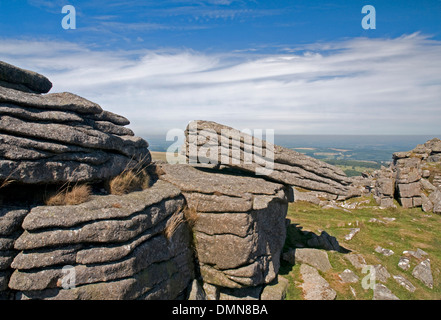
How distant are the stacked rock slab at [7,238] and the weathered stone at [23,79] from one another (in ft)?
19.6

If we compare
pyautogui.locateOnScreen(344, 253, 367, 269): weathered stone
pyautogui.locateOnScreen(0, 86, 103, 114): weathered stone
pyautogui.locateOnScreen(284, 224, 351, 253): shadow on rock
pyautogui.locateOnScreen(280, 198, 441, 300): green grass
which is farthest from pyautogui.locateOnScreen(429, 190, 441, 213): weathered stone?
pyautogui.locateOnScreen(0, 86, 103, 114): weathered stone

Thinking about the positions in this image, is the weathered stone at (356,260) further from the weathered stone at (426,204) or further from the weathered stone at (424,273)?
the weathered stone at (426,204)

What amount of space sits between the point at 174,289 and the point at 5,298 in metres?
6.13

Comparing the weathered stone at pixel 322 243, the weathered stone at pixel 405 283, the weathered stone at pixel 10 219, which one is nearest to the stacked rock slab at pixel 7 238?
the weathered stone at pixel 10 219

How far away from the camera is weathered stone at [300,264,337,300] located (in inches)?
577

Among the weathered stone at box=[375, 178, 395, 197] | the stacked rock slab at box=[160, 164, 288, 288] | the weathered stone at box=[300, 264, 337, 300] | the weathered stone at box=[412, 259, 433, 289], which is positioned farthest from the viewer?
the weathered stone at box=[375, 178, 395, 197]

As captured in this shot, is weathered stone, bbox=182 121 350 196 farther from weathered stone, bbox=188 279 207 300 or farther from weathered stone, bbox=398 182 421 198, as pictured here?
weathered stone, bbox=398 182 421 198

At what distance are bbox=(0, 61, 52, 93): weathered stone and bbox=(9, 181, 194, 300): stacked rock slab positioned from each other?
631 cm

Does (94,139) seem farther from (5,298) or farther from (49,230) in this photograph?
(5,298)

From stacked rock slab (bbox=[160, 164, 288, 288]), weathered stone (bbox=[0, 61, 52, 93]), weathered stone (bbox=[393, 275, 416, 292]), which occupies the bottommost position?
weathered stone (bbox=[393, 275, 416, 292])

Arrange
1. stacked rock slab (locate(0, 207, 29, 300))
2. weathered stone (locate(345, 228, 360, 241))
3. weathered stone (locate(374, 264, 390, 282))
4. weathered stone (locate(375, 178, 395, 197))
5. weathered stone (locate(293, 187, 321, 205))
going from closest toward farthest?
1. stacked rock slab (locate(0, 207, 29, 300))
2. weathered stone (locate(374, 264, 390, 282))
3. weathered stone (locate(345, 228, 360, 241))
4. weathered stone (locate(375, 178, 395, 197))
5. weathered stone (locate(293, 187, 321, 205))

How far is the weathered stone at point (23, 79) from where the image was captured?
11336 millimetres

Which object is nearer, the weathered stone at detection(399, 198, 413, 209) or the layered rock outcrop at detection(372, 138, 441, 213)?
the layered rock outcrop at detection(372, 138, 441, 213)

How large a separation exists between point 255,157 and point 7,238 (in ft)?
42.2
